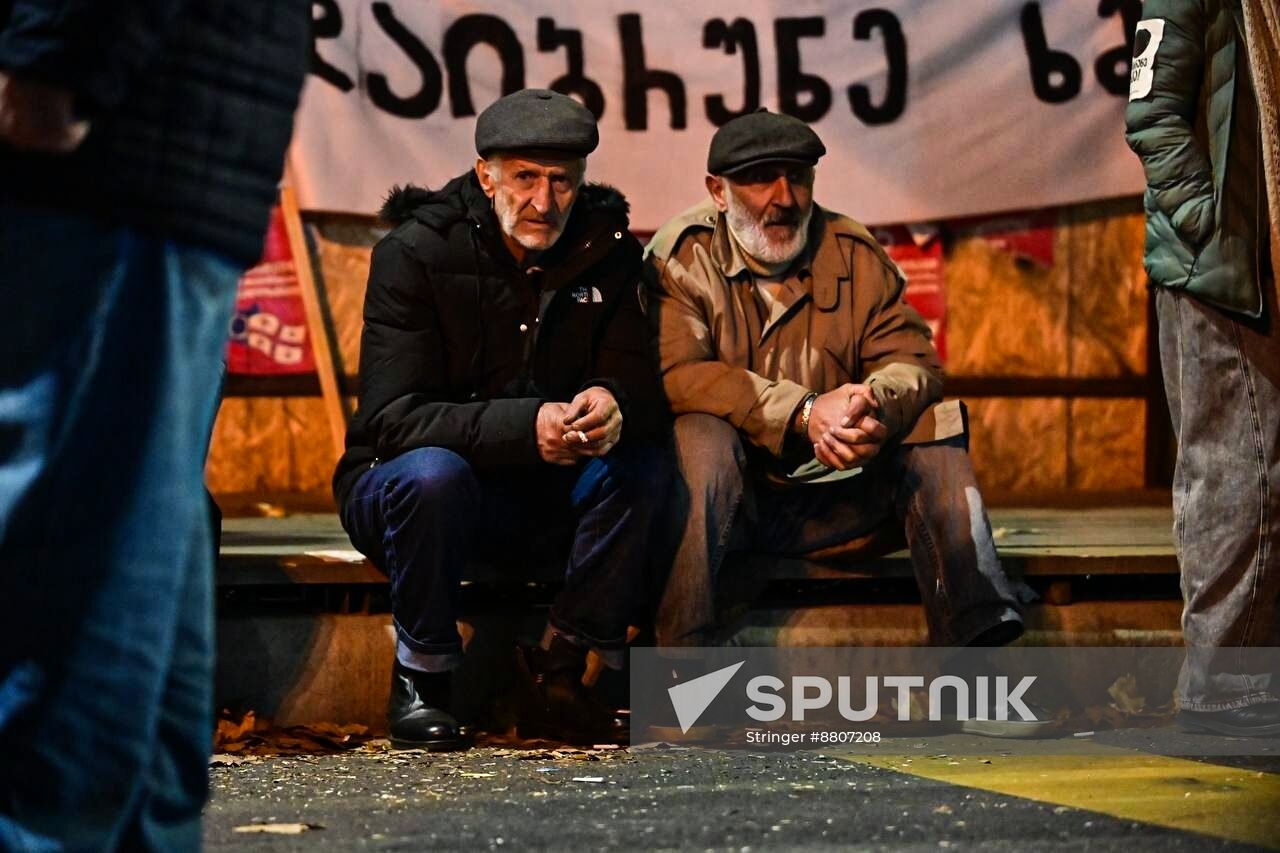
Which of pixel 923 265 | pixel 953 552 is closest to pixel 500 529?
pixel 953 552

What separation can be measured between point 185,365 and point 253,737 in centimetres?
239

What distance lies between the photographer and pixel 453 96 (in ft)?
21.8

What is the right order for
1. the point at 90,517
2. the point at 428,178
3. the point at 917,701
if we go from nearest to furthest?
1. the point at 90,517
2. the point at 917,701
3. the point at 428,178

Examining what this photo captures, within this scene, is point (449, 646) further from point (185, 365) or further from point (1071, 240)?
point (1071, 240)

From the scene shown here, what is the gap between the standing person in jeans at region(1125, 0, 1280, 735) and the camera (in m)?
4.45

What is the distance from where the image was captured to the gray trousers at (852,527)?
4559mm

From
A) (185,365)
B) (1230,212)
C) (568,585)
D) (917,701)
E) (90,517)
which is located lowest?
(917,701)

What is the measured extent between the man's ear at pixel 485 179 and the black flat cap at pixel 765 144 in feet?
1.98

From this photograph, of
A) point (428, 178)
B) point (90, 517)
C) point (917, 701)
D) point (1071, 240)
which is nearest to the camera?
point (90, 517)

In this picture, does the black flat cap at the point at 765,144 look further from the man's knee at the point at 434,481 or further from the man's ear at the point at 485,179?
the man's knee at the point at 434,481

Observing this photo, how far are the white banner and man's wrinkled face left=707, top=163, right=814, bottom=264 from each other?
193cm

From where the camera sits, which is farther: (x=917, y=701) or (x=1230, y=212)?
(x=917, y=701)

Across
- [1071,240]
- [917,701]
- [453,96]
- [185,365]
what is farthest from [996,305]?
[185,365]

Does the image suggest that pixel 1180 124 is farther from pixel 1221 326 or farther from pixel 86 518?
pixel 86 518
